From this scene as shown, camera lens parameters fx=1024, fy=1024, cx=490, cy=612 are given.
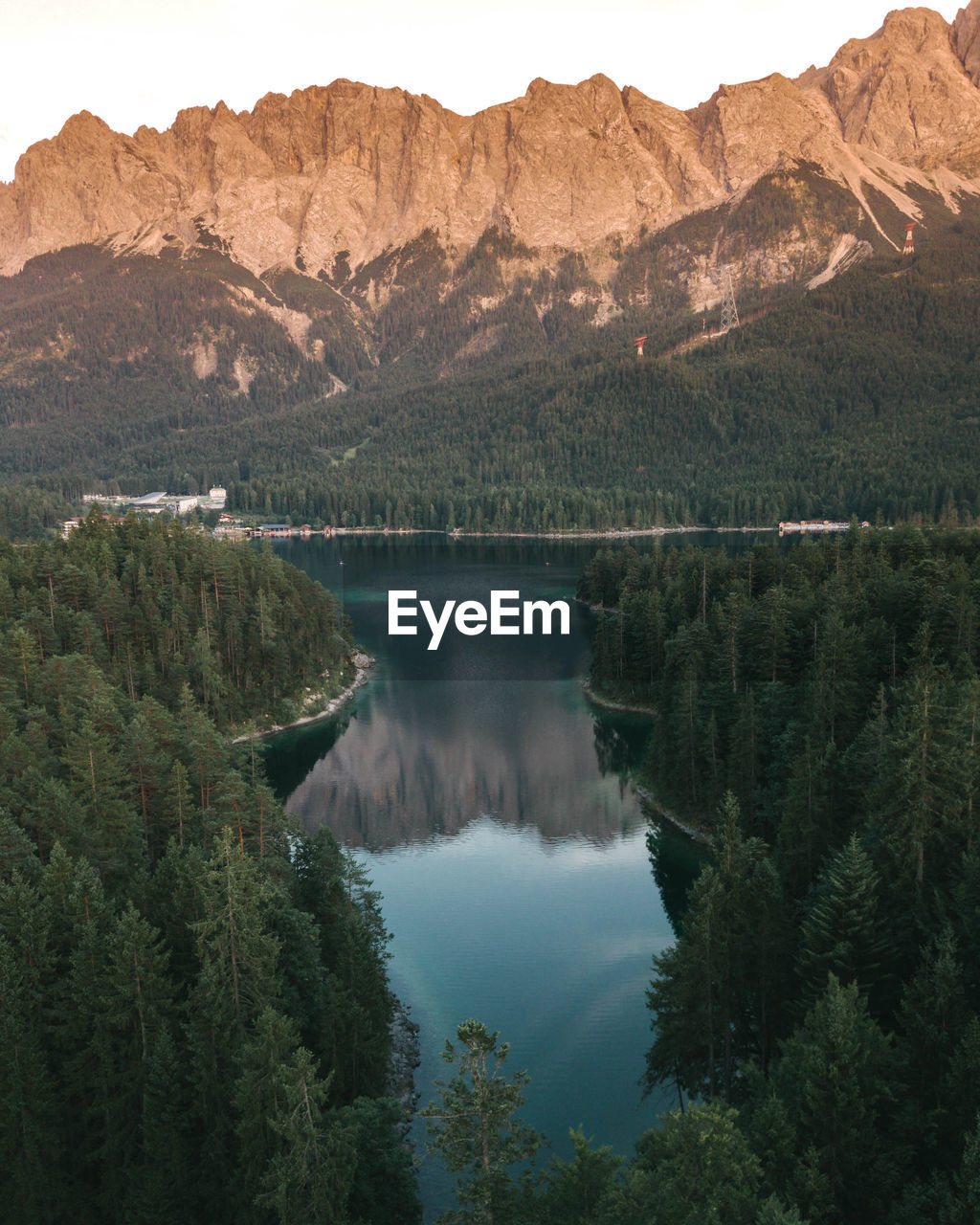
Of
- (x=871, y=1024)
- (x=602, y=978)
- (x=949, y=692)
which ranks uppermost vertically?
(x=949, y=692)

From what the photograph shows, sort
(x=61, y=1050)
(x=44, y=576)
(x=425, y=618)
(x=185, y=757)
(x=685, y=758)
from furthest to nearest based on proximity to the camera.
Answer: (x=425, y=618) < (x=44, y=576) < (x=685, y=758) < (x=185, y=757) < (x=61, y=1050)

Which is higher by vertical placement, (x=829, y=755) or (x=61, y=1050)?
(x=829, y=755)

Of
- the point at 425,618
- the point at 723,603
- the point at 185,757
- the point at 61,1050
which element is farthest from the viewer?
the point at 425,618

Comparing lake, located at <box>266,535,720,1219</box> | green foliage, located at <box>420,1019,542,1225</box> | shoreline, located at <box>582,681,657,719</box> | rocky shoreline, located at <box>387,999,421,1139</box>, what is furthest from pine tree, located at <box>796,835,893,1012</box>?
shoreline, located at <box>582,681,657,719</box>

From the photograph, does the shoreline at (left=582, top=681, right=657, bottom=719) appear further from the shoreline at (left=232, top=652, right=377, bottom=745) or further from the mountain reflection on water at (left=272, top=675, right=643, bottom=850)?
the shoreline at (left=232, top=652, right=377, bottom=745)

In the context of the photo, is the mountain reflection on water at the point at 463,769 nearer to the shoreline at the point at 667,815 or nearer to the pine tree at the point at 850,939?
the shoreline at the point at 667,815

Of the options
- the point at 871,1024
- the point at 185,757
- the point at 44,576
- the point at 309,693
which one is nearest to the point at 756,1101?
the point at 871,1024

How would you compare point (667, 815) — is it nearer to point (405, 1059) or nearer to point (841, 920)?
point (405, 1059)

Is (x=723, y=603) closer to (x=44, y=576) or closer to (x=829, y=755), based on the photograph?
(x=829, y=755)
